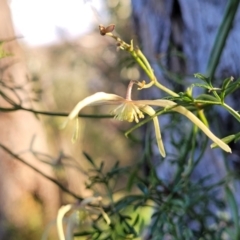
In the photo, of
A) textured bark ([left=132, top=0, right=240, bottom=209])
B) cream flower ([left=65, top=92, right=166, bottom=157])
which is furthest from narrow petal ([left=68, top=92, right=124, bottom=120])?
textured bark ([left=132, top=0, right=240, bottom=209])

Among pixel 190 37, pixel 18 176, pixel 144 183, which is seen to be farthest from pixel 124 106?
pixel 18 176

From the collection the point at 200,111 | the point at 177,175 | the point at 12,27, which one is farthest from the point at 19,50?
the point at 200,111

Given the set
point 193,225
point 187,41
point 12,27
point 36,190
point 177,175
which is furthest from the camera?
point 36,190

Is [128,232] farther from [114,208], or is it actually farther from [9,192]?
[9,192]

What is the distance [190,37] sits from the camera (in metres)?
0.67

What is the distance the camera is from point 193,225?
0.78 metres

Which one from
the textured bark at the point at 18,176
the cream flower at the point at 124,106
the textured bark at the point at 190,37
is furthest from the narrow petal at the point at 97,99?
the textured bark at the point at 18,176

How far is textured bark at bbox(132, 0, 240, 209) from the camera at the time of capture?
1.92ft

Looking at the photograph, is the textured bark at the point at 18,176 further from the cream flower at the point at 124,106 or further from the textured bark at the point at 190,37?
the cream flower at the point at 124,106

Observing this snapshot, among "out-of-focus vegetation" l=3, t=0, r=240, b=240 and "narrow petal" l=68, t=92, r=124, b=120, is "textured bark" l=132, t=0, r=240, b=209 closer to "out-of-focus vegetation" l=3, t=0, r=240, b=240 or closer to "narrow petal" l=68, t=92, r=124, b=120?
"out-of-focus vegetation" l=3, t=0, r=240, b=240

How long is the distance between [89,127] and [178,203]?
1.93 m

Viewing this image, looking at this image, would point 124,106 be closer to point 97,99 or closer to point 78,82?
point 97,99

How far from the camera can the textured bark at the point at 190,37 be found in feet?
1.92

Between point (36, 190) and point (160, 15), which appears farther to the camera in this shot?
point (36, 190)
